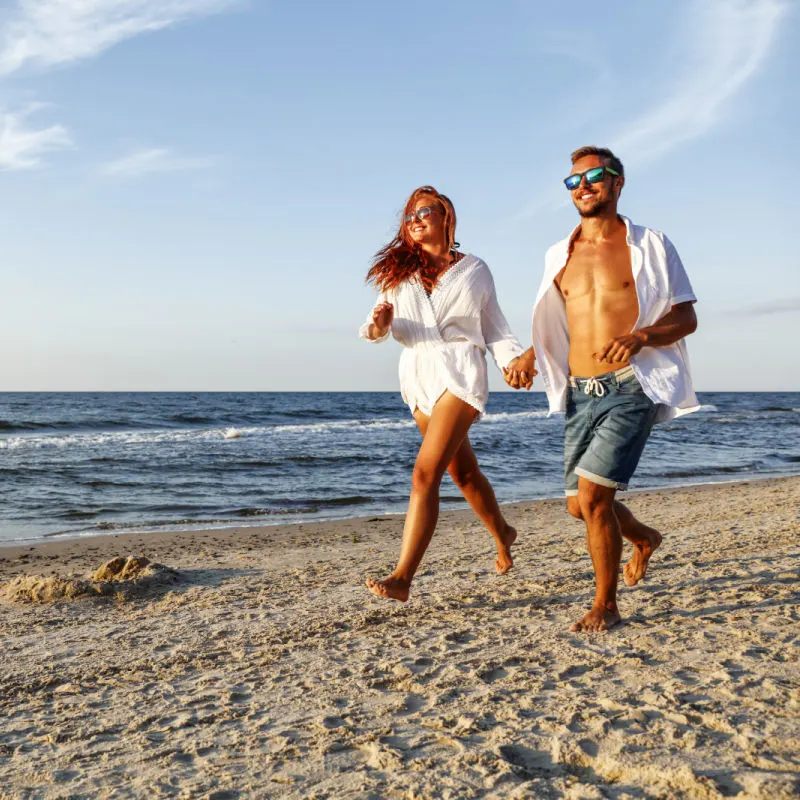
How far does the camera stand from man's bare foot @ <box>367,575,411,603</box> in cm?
382

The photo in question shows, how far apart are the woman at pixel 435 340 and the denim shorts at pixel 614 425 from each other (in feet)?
1.78

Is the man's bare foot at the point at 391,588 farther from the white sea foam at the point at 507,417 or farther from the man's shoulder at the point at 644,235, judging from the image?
the white sea foam at the point at 507,417

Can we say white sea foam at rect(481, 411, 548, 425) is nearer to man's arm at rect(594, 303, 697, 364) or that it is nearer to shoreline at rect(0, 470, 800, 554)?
shoreline at rect(0, 470, 800, 554)

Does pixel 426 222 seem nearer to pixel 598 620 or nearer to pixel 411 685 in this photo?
pixel 598 620

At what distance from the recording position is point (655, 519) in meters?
7.81

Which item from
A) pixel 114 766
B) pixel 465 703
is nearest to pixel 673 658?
pixel 465 703

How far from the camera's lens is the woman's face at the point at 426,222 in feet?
13.8

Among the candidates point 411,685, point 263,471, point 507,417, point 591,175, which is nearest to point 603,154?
point 591,175

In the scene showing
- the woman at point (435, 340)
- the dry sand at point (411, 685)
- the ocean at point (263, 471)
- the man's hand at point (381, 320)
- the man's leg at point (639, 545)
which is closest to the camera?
the dry sand at point (411, 685)

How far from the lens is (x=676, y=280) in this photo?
138 inches

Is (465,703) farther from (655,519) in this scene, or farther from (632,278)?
(655,519)

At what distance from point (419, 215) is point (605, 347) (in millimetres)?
1361

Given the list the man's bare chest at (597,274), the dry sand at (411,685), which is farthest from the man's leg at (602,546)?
the man's bare chest at (597,274)

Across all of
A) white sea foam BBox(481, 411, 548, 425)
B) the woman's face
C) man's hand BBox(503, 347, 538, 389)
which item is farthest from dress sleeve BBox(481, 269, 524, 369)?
white sea foam BBox(481, 411, 548, 425)
